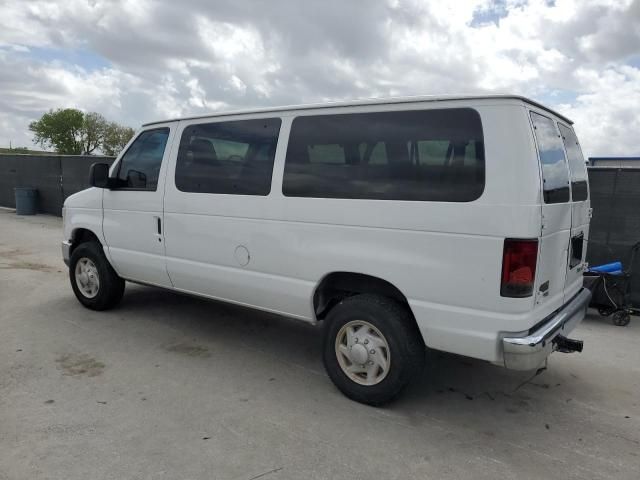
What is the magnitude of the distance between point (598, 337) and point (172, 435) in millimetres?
4525

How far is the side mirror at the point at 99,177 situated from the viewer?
4984mm

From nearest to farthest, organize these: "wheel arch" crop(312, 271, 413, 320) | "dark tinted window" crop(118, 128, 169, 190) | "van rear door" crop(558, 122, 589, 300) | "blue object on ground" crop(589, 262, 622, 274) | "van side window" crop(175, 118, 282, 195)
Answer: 1. "wheel arch" crop(312, 271, 413, 320)
2. "van rear door" crop(558, 122, 589, 300)
3. "van side window" crop(175, 118, 282, 195)
4. "dark tinted window" crop(118, 128, 169, 190)
5. "blue object on ground" crop(589, 262, 622, 274)

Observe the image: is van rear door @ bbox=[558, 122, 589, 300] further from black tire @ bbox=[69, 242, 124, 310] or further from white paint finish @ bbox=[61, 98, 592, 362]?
black tire @ bbox=[69, 242, 124, 310]

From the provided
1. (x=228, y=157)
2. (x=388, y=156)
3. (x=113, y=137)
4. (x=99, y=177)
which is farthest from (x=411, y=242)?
(x=113, y=137)

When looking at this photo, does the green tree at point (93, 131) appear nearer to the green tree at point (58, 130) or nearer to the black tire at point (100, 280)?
the green tree at point (58, 130)

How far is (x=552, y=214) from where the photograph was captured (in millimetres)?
3072

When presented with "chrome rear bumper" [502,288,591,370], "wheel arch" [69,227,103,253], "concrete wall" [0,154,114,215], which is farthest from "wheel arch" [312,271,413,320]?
"concrete wall" [0,154,114,215]

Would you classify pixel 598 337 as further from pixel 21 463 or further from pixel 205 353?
pixel 21 463

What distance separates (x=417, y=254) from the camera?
3.17m

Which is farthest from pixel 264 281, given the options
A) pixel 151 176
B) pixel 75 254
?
pixel 75 254

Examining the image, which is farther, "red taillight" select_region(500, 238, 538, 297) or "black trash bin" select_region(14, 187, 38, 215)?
"black trash bin" select_region(14, 187, 38, 215)

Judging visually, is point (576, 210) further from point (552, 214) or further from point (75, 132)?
point (75, 132)

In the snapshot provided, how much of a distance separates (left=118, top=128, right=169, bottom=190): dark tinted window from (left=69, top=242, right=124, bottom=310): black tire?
90 cm

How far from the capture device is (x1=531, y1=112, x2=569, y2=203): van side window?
3.05 m
